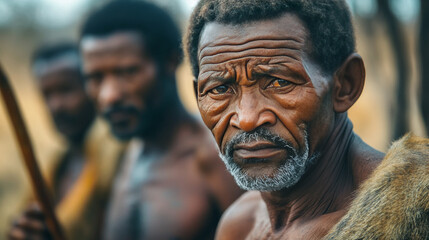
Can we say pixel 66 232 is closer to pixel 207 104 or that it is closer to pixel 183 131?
pixel 183 131

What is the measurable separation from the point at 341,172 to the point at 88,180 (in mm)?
3508

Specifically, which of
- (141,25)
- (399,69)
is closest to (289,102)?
(399,69)

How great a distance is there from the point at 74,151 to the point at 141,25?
6.86 feet

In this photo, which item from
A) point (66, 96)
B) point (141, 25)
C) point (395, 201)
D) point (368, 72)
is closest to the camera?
point (395, 201)

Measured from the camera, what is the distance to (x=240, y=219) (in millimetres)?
2846

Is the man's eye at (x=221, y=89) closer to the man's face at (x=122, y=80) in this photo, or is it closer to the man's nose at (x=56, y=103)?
the man's face at (x=122, y=80)

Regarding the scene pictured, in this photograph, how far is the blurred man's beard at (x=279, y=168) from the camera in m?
2.29

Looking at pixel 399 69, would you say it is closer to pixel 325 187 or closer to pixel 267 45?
pixel 325 187

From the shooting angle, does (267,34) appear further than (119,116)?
No

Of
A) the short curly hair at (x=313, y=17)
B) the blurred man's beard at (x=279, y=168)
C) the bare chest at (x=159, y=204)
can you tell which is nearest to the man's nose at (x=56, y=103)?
the bare chest at (x=159, y=204)

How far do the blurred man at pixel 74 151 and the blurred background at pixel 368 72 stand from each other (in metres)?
0.54

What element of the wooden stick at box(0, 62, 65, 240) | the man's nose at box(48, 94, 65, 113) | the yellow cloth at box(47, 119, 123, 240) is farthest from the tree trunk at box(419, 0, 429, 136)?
the man's nose at box(48, 94, 65, 113)

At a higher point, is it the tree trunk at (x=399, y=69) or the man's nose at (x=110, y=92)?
the man's nose at (x=110, y=92)

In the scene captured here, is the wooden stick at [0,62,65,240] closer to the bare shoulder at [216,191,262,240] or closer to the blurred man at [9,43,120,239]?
the blurred man at [9,43,120,239]
